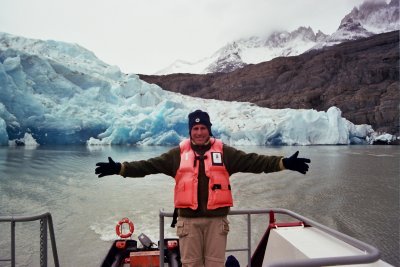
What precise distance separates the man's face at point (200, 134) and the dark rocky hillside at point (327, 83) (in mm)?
58070

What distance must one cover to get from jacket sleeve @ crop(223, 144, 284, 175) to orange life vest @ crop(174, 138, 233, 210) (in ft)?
0.23

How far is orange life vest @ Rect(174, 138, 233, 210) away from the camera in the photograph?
2.12 meters

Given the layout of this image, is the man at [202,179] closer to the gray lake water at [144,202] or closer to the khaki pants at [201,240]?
the khaki pants at [201,240]

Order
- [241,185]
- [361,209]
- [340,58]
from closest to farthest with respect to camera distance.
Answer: [361,209], [241,185], [340,58]

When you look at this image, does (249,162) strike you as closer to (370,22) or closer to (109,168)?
(109,168)

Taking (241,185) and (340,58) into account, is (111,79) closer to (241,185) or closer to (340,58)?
(241,185)

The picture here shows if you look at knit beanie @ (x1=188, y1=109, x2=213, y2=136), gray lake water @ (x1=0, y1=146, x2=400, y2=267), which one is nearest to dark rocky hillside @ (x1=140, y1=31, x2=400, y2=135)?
gray lake water @ (x1=0, y1=146, x2=400, y2=267)

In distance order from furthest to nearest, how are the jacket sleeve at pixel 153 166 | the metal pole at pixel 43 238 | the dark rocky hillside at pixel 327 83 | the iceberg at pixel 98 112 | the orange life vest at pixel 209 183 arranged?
the dark rocky hillside at pixel 327 83 < the iceberg at pixel 98 112 < the metal pole at pixel 43 238 < the jacket sleeve at pixel 153 166 < the orange life vest at pixel 209 183

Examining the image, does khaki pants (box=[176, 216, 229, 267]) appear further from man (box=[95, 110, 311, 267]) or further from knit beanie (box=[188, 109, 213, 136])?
knit beanie (box=[188, 109, 213, 136])

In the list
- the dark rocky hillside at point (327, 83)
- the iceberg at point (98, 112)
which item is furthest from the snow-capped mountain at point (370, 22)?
the iceberg at point (98, 112)

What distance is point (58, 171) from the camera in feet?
59.7

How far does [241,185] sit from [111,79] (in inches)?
993

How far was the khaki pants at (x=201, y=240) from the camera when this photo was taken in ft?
7.00

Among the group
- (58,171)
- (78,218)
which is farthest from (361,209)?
(58,171)
